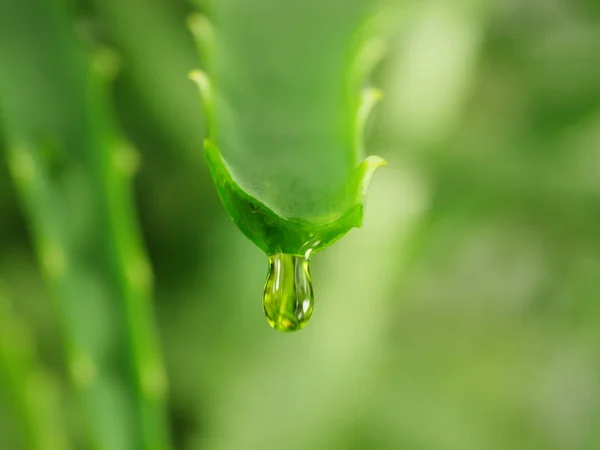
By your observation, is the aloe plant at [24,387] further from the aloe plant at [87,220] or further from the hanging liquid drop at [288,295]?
the hanging liquid drop at [288,295]

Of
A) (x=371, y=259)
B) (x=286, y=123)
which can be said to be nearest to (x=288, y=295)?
(x=286, y=123)

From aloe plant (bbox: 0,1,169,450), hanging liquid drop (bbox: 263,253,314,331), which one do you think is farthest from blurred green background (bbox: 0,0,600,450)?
hanging liquid drop (bbox: 263,253,314,331)

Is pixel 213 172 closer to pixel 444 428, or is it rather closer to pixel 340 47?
pixel 340 47

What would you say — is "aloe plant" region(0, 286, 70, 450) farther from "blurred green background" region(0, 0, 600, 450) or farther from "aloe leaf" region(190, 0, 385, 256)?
"aloe leaf" region(190, 0, 385, 256)

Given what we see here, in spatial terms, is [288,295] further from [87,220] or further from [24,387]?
[24,387]

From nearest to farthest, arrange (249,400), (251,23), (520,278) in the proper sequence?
1. (251,23)
2. (249,400)
3. (520,278)

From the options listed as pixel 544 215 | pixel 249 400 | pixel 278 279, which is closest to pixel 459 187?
pixel 544 215
